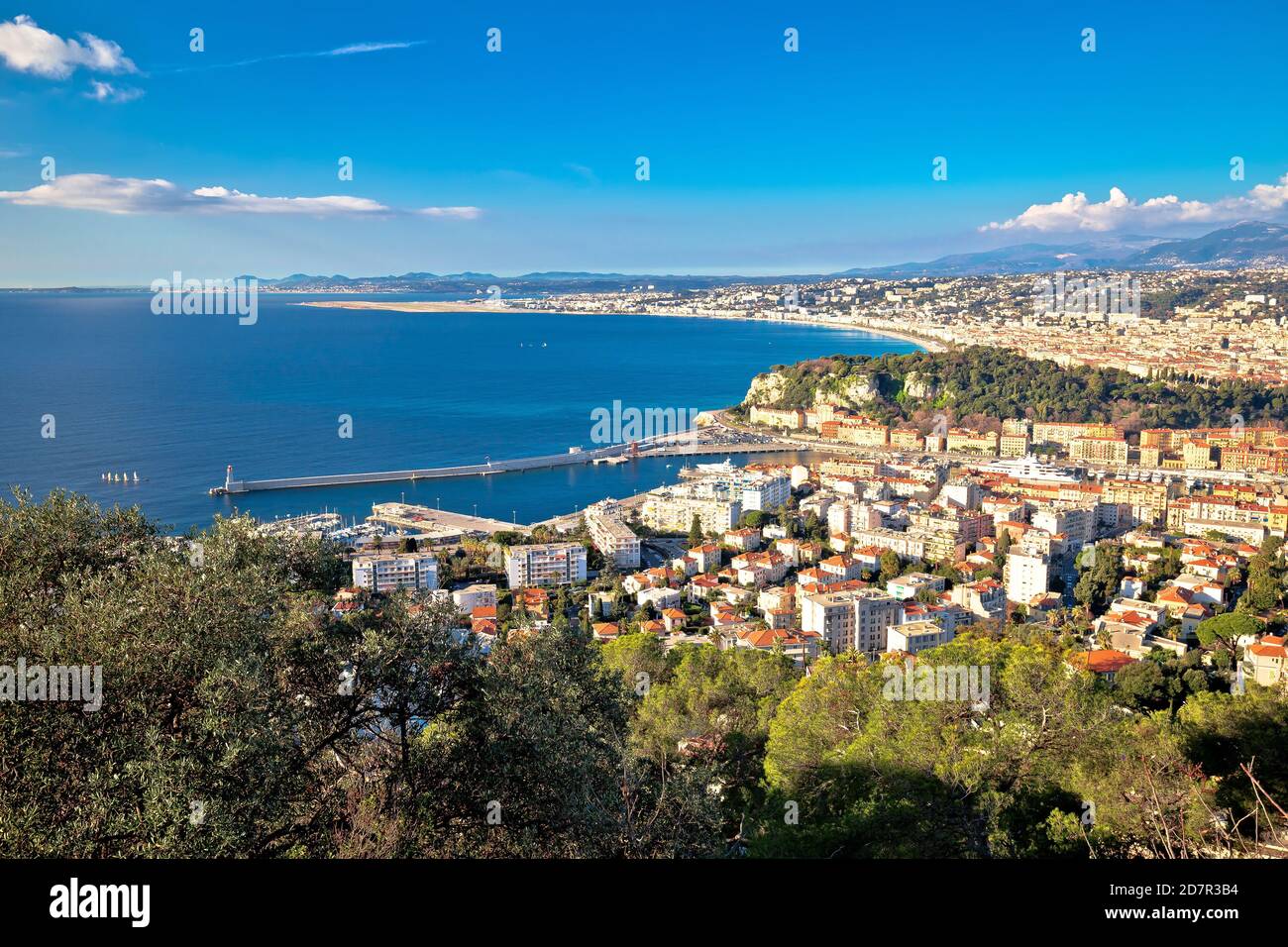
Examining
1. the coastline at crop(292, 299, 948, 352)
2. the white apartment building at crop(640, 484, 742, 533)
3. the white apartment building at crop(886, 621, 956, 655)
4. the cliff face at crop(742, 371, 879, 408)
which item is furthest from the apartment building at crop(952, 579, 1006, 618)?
the coastline at crop(292, 299, 948, 352)

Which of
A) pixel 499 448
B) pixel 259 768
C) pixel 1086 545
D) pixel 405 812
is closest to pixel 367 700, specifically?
pixel 405 812

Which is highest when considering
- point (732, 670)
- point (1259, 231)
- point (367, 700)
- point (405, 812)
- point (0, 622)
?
point (1259, 231)

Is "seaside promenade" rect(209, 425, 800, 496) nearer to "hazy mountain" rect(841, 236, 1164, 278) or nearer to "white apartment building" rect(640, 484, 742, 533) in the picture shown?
"white apartment building" rect(640, 484, 742, 533)

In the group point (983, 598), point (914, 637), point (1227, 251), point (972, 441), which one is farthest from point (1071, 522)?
point (1227, 251)

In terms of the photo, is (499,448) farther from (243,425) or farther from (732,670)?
(732,670)

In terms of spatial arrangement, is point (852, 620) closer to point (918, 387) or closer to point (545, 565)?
point (545, 565)

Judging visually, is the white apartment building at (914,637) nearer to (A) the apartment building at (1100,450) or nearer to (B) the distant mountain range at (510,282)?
(A) the apartment building at (1100,450)

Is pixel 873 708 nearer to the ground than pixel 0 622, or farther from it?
nearer to the ground
